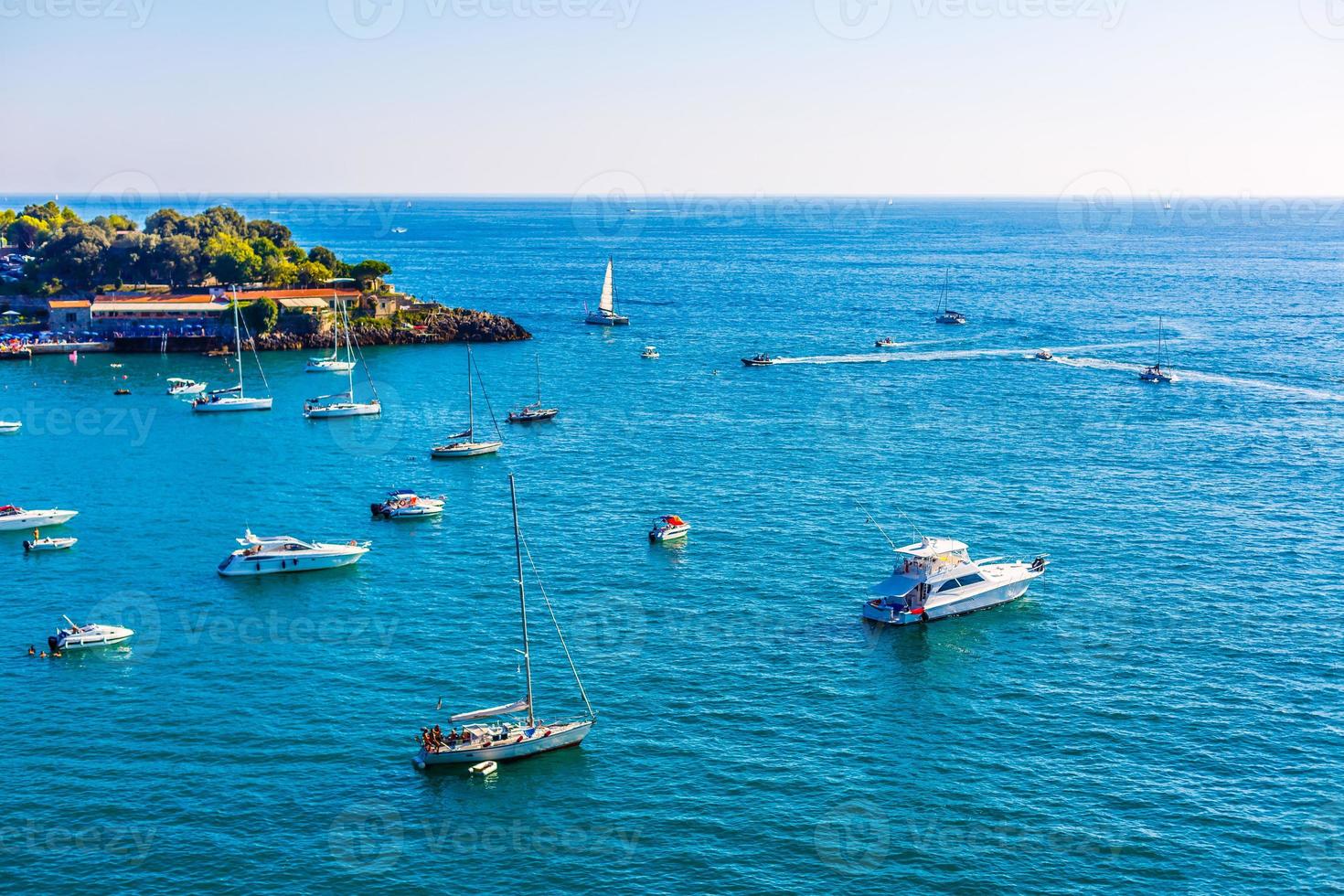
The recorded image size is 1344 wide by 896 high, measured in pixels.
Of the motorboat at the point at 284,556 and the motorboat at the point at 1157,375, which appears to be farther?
the motorboat at the point at 1157,375

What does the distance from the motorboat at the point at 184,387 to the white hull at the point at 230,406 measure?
740 cm

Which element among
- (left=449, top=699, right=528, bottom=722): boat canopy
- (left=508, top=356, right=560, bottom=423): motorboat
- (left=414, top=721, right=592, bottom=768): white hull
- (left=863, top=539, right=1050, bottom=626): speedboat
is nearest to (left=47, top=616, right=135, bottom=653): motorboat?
(left=414, top=721, right=592, bottom=768): white hull

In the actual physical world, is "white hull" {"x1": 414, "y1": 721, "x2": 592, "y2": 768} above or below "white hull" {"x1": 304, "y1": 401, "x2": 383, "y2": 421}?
below

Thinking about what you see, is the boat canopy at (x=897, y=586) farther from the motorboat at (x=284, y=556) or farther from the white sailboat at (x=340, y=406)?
the white sailboat at (x=340, y=406)

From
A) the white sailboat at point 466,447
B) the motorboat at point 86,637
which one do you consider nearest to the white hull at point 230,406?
the white sailboat at point 466,447

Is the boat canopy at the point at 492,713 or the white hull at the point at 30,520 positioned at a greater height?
the white hull at the point at 30,520

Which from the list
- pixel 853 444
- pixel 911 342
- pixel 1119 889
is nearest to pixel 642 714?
pixel 1119 889

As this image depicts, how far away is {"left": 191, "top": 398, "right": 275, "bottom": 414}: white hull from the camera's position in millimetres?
133750

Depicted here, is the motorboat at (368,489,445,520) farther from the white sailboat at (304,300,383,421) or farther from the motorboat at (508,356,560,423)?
the white sailboat at (304,300,383,421)

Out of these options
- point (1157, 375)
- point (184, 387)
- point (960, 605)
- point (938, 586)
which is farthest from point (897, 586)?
point (184, 387)

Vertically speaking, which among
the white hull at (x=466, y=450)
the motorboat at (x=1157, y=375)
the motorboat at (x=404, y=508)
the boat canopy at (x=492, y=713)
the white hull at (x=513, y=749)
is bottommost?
the white hull at (x=513, y=749)

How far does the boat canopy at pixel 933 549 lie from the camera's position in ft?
242

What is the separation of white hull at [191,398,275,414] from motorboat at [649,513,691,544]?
66.0 metres

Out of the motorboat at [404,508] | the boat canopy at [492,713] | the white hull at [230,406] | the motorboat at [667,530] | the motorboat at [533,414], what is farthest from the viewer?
the white hull at [230,406]
